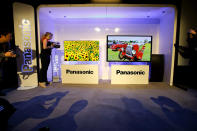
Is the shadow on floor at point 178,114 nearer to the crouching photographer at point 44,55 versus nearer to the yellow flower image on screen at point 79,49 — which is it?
the yellow flower image on screen at point 79,49

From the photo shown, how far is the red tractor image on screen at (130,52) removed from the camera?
4332 millimetres

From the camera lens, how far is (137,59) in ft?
14.3

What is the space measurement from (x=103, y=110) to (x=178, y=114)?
1.31m

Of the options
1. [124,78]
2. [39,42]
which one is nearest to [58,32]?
[39,42]

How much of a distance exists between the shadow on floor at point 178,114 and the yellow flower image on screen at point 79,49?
263 centimetres

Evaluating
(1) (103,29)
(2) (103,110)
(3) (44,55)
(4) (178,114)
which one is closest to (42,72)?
(3) (44,55)

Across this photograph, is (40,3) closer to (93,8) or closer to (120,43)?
(93,8)

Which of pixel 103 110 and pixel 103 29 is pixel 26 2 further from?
pixel 103 110

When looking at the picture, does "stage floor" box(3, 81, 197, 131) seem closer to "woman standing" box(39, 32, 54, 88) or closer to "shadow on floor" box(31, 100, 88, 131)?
"shadow on floor" box(31, 100, 88, 131)

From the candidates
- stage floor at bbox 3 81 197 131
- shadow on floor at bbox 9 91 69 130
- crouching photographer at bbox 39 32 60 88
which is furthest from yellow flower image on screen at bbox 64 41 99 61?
shadow on floor at bbox 9 91 69 130

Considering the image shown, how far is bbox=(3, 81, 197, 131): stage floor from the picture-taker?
70.1 inches

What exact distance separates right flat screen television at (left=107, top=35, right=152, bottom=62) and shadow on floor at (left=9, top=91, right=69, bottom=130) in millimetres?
2470

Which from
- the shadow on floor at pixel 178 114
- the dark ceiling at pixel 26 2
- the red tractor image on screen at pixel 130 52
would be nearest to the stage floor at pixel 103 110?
the shadow on floor at pixel 178 114

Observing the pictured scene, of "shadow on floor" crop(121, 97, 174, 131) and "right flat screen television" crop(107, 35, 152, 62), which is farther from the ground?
"right flat screen television" crop(107, 35, 152, 62)
